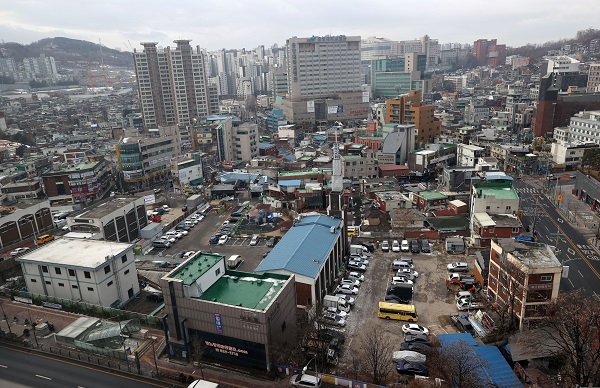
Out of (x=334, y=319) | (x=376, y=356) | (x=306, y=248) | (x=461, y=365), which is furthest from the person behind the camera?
(x=306, y=248)

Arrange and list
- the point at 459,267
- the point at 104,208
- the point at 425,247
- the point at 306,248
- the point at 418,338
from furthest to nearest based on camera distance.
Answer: the point at 104,208
the point at 425,247
the point at 459,267
the point at 306,248
the point at 418,338


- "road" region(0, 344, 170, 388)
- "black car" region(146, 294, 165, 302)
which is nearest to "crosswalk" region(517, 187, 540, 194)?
"black car" region(146, 294, 165, 302)

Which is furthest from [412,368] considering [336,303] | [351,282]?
[351,282]

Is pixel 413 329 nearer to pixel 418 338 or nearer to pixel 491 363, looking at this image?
pixel 418 338

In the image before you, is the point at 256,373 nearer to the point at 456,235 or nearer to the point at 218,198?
the point at 456,235

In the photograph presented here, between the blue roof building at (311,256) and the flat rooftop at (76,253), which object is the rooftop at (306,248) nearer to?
the blue roof building at (311,256)

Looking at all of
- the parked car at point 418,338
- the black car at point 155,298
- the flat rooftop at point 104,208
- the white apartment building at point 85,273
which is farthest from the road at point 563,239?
the flat rooftop at point 104,208

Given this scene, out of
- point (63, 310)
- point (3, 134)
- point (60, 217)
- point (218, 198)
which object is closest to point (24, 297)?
point (63, 310)
